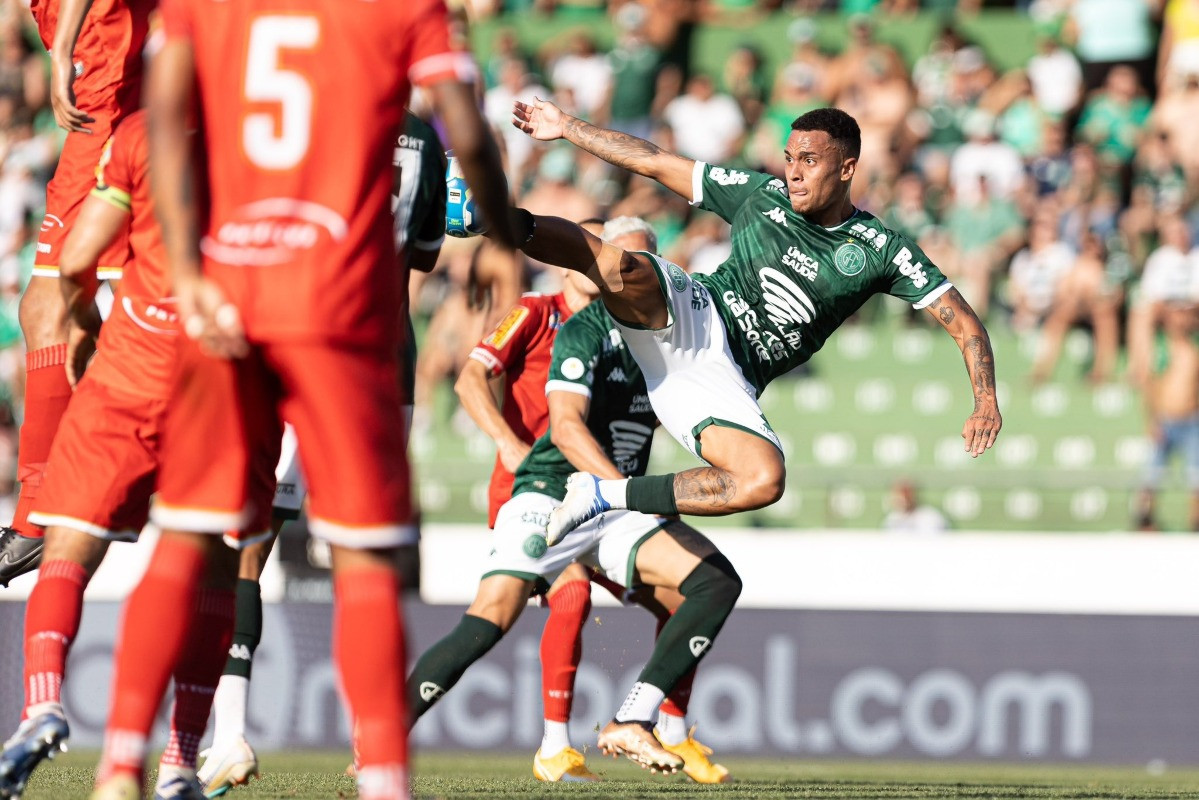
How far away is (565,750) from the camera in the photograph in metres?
8.73

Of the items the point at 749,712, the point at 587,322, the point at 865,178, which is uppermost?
the point at 865,178

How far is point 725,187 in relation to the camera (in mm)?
8195

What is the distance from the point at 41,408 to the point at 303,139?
11.6 ft

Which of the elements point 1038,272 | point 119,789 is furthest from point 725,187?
point 1038,272

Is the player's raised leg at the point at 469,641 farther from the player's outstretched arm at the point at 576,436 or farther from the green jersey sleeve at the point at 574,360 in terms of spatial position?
the green jersey sleeve at the point at 574,360

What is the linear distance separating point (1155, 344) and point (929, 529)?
3.31 meters

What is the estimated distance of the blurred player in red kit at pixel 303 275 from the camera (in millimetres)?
4328

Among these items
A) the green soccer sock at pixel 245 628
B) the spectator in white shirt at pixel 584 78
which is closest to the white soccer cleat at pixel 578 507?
the green soccer sock at pixel 245 628

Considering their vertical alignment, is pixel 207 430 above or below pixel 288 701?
above

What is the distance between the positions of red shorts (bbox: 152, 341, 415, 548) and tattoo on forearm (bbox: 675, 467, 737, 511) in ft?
9.97

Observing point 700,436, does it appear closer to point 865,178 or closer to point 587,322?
point 587,322

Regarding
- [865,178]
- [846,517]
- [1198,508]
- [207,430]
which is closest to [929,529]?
[846,517]

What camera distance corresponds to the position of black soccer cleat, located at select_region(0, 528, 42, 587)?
708cm

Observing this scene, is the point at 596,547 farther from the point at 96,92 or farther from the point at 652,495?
the point at 96,92
